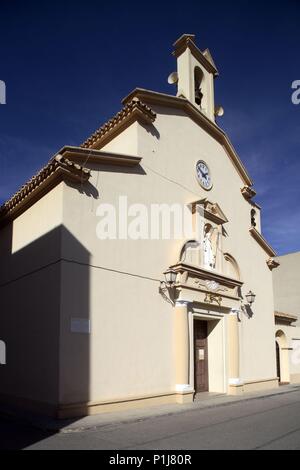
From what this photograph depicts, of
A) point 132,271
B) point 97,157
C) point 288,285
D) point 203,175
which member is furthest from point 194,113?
point 288,285

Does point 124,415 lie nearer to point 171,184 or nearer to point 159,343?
point 159,343

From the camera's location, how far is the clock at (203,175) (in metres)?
14.2

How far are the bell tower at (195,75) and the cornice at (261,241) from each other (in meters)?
4.38

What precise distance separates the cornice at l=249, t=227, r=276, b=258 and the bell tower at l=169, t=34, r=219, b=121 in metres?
4.38

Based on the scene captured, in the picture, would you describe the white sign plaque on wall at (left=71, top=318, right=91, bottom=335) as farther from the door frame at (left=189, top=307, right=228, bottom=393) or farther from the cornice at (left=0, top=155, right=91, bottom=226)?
the door frame at (left=189, top=307, right=228, bottom=393)

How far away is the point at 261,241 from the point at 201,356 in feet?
18.6

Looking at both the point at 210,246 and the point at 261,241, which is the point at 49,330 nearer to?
the point at 210,246

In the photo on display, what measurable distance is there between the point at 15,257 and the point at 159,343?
430cm

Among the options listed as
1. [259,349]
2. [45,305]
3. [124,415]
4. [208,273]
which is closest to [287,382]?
[259,349]

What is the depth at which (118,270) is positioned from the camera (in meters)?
10.5

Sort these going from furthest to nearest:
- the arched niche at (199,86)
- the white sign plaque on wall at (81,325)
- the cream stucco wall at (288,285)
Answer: the cream stucco wall at (288,285), the arched niche at (199,86), the white sign plaque on wall at (81,325)

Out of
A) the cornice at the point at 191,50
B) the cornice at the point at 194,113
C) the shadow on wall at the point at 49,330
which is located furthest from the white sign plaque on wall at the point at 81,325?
the cornice at the point at 191,50

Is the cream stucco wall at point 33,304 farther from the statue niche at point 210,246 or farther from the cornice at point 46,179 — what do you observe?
the statue niche at point 210,246

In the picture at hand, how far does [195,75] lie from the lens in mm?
16047
